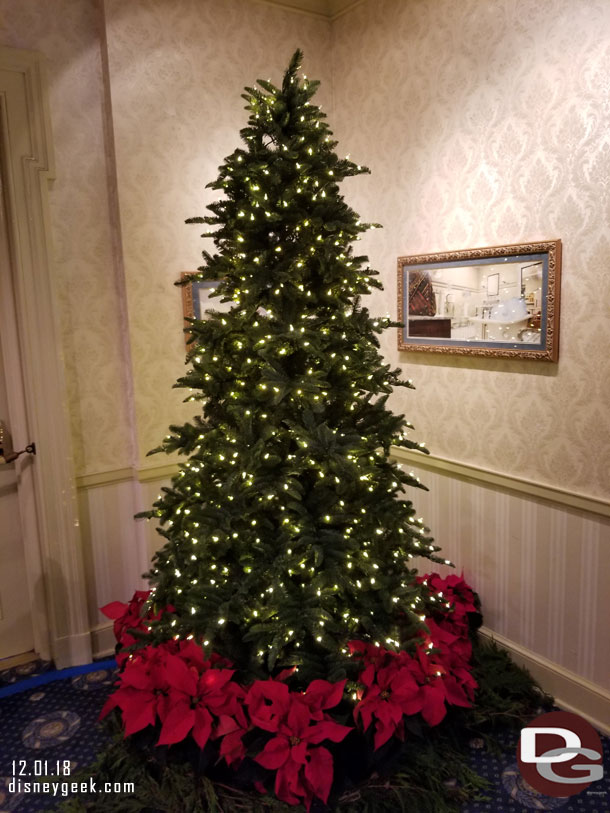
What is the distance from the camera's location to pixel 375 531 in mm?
2105

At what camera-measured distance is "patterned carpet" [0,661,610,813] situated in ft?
6.73

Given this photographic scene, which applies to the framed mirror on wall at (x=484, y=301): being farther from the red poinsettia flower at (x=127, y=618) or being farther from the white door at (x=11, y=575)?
the white door at (x=11, y=575)

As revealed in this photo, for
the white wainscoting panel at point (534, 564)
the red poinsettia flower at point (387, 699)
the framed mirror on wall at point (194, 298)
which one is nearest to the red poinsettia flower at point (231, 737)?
the red poinsettia flower at point (387, 699)

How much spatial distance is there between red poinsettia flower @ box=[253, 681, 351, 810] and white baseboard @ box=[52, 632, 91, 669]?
51.4 inches

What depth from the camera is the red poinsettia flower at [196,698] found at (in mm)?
1997

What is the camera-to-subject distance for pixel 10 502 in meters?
2.84

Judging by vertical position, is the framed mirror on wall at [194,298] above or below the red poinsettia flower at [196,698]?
above

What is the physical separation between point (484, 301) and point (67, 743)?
2.40m

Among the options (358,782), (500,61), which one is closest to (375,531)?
(358,782)

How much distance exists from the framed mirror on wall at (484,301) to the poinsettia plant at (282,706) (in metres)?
1.21

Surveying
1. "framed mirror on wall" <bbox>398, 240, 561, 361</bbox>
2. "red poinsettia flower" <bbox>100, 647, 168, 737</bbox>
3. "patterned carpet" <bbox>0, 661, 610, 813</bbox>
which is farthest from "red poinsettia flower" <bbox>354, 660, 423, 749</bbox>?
"framed mirror on wall" <bbox>398, 240, 561, 361</bbox>

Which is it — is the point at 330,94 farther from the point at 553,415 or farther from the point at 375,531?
the point at 375,531

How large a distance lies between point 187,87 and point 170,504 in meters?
1.90

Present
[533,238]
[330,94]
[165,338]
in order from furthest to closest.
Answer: [330,94] < [165,338] < [533,238]
